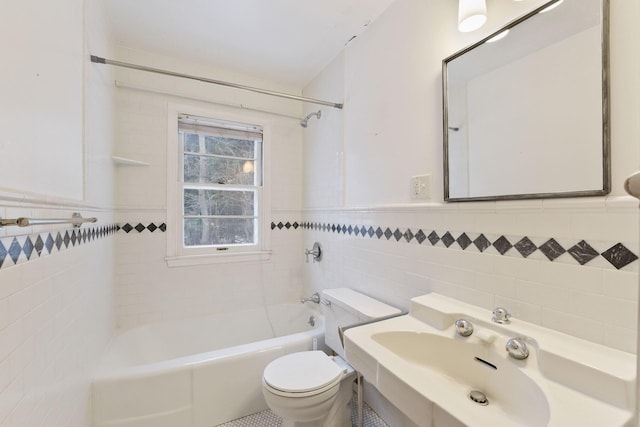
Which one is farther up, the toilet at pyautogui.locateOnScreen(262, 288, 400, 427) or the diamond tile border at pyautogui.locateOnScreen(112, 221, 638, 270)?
the diamond tile border at pyautogui.locateOnScreen(112, 221, 638, 270)

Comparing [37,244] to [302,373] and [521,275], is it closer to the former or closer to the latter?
[302,373]

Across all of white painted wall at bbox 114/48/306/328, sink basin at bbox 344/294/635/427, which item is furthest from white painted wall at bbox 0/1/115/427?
sink basin at bbox 344/294/635/427

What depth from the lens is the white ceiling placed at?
1.65 metres

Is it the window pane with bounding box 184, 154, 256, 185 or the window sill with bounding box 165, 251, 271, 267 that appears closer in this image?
the window sill with bounding box 165, 251, 271, 267

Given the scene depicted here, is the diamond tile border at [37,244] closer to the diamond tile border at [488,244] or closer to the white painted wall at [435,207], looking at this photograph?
the diamond tile border at [488,244]

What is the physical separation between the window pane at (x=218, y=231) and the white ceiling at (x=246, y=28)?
137 cm

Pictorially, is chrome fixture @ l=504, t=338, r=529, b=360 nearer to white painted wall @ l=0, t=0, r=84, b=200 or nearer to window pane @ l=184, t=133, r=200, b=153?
white painted wall @ l=0, t=0, r=84, b=200

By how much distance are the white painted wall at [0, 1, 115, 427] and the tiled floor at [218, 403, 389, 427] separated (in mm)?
777

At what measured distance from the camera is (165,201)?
7.30 ft

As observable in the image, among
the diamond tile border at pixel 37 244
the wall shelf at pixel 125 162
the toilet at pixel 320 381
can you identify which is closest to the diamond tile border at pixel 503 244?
the toilet at pixel 320 381

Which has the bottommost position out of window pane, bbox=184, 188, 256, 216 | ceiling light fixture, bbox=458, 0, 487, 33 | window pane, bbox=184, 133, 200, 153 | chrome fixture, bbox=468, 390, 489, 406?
chrome fixture, bbox=468, 390, 489, 406

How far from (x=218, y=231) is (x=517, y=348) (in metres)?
2.26

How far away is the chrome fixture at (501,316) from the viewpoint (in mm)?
1003

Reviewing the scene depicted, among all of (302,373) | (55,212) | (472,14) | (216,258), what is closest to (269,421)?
(302,373)
